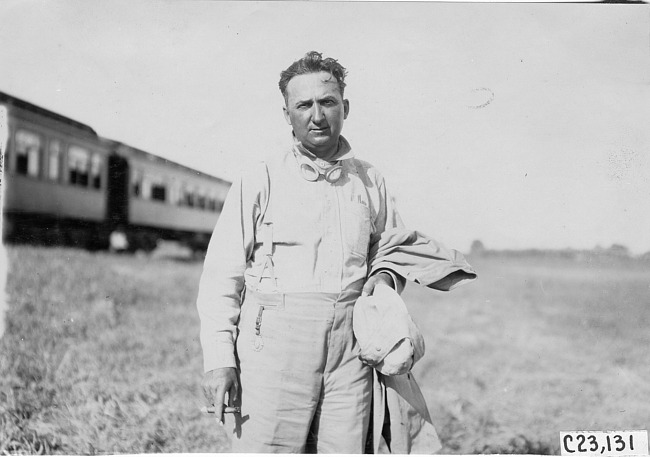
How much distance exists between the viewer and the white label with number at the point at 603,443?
9.46ft

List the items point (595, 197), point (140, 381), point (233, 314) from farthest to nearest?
point (140, 381), point (595, 197), point (233, 314)

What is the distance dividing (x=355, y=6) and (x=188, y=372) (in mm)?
2544

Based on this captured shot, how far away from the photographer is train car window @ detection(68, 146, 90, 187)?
541 centimetres

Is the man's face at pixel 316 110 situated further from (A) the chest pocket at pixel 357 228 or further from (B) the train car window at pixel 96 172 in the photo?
(B) the train car window at pixel 96 172

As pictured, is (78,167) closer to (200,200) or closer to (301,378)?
(200,200)

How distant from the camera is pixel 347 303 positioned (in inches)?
82.0

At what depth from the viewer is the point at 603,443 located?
9.49 feet

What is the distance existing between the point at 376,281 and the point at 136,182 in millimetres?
3655

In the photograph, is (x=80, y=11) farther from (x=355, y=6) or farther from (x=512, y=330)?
(x=512, y=330)

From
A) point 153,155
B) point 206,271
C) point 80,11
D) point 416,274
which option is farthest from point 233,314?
point 80,11

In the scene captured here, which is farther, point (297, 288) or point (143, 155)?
point (143, 155)

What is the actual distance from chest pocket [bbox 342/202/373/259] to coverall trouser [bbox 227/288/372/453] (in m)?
0.18

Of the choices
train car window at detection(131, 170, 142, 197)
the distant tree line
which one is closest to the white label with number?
the distant tree line

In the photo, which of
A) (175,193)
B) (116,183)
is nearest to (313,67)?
(116,183)
